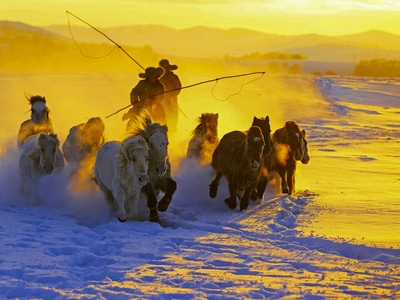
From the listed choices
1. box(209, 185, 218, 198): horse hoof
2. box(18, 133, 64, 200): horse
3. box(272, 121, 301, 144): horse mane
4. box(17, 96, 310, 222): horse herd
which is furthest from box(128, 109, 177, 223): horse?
box(272, 121, 301, 144): horse mane

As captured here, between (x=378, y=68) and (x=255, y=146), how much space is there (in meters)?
69.8

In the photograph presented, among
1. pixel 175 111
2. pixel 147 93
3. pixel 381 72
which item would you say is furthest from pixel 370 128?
pixel 381 72

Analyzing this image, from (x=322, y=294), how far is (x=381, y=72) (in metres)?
72.8

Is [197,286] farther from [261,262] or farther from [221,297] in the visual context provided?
[261,262]

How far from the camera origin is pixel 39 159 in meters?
11.7

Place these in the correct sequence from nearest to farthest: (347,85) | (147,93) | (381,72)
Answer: (147,93), (347,85), (381,72)

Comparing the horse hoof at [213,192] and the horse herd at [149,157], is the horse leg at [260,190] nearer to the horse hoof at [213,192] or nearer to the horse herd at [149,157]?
the horse herd at [149,157]

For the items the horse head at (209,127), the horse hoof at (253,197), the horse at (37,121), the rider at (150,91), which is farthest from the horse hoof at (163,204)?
the rider at (150,91)

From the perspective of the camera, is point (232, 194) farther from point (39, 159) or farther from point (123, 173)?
point (39, 159)

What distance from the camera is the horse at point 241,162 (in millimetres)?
10742

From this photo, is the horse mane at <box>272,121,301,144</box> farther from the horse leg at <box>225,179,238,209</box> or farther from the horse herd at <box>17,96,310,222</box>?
the horse leg at <box>225,179,238,209</box>

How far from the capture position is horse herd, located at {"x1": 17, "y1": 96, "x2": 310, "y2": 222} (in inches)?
388

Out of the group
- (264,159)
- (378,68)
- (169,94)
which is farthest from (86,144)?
(378,68)

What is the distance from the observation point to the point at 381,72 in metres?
76.8
